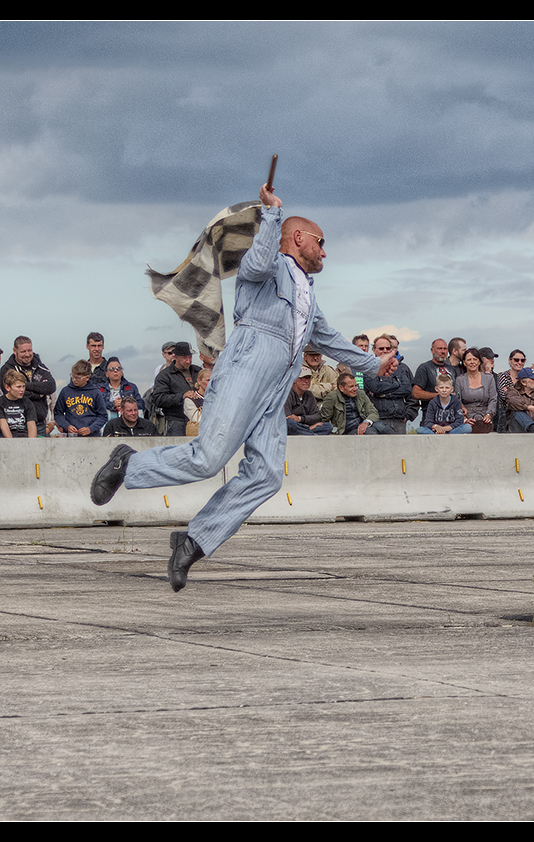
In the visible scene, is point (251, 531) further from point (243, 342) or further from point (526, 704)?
point (526, 704)

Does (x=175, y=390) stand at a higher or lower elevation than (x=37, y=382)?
lower

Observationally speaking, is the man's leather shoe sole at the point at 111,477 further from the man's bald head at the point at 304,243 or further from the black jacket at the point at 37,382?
the black jacket at the point at 37,382

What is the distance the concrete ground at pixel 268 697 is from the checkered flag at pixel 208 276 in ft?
5.61

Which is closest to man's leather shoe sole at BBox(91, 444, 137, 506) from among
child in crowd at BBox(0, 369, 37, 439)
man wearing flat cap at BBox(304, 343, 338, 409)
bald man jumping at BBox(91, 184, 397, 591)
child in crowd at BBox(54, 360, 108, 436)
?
bald man jumping at BBox(91, 184, 397, 591)

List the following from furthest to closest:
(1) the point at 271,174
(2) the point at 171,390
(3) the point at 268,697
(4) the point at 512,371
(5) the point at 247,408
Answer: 1. (4) the point at 512,371
2. (2) the point at 171,390
3. (5) the point at 247,408
4. (1) the point at 271,174
5. (3) the point at 268,697

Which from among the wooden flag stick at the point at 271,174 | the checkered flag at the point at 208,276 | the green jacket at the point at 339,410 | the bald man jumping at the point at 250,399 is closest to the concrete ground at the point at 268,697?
the bald man jumping at the point at 250,399

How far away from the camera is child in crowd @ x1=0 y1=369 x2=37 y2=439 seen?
41.9ft

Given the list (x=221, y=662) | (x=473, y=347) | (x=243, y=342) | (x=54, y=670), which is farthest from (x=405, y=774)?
(x=473, y=347)

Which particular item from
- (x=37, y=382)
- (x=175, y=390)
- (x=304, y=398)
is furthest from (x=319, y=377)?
(x=37, y=382)

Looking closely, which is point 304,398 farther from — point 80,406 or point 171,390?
point 80,406

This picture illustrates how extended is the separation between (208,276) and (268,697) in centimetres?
403

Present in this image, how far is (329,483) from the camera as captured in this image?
12867 millimetres

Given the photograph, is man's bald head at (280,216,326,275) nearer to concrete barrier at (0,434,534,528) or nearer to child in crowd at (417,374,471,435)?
concrete barrier at (0,434,534,528)

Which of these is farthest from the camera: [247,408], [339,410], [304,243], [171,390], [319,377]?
[319,377]
